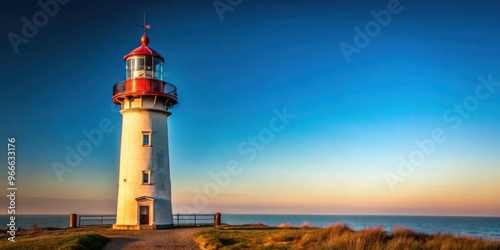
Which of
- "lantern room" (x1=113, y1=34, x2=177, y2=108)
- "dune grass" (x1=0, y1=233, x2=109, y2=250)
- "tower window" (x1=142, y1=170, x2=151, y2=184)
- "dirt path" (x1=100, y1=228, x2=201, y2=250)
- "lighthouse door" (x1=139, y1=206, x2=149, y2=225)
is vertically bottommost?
"dirt path" (x1=100, y1=228, x2=201, y2=250)

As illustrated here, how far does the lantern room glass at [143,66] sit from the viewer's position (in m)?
28.7

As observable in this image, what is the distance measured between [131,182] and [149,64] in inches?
288

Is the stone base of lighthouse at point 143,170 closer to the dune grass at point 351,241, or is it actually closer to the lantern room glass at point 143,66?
the lantern room glass at point 143,66

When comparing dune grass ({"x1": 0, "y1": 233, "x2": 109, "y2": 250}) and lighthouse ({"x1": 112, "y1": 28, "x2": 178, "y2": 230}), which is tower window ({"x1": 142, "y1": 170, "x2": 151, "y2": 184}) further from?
dune grass ({"x1": 0, "y1": 233, "x2": 109, "y2": 250})

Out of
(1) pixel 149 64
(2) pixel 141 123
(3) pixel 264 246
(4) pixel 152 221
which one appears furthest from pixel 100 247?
(1) pixel 149 64

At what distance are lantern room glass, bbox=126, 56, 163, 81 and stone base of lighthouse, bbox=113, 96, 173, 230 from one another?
4.71ft

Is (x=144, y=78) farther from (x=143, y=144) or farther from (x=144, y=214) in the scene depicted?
(x=144, y=214)

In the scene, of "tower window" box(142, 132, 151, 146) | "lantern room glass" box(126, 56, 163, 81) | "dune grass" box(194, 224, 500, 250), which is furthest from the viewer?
"tower window" box(142, 132, 151, 146)

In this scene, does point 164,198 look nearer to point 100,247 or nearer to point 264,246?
point 100,247

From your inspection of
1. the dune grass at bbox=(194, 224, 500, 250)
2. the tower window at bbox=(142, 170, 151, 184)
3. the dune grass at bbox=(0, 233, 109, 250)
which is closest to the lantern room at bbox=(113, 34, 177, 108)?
the tower window at bbox=(142, 170, 151, 184)

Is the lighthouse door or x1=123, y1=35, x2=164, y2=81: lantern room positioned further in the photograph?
x1=123, y1=35, x2=164, y2=81: lantern room

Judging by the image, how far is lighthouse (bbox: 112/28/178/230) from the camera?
28172 mm

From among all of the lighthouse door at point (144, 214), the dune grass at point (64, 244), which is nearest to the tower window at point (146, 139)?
the lighthouse door at point (144, 214)

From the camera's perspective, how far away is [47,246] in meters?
17.6
